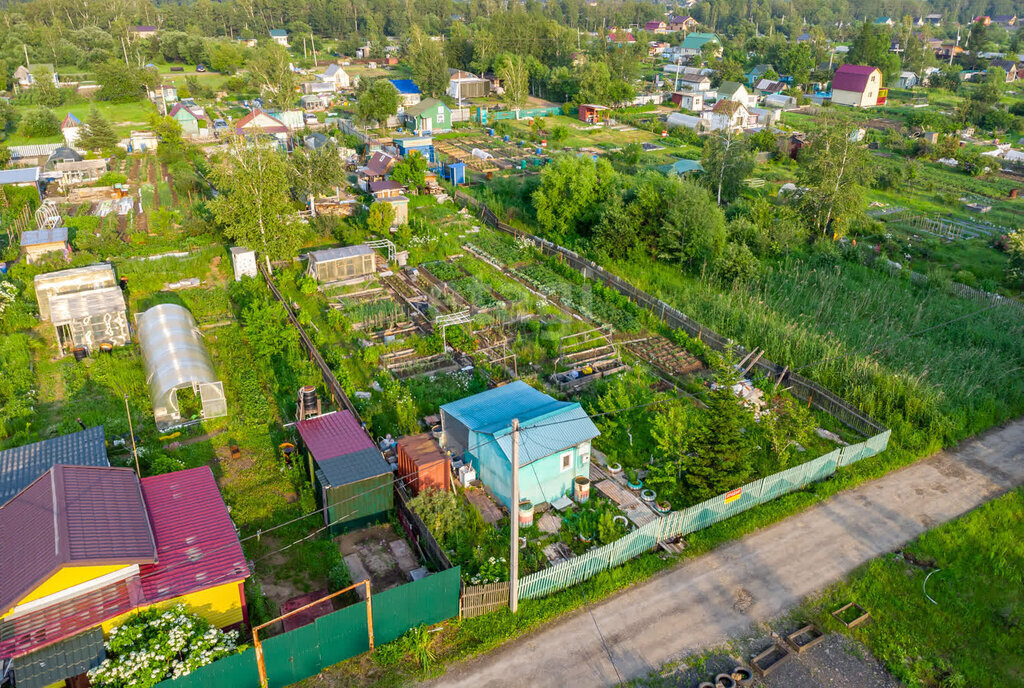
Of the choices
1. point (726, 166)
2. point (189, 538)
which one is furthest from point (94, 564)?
point (726, 166)

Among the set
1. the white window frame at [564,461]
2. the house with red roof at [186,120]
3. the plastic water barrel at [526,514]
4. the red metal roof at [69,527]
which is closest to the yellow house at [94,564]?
the red metal roof at [69,527]

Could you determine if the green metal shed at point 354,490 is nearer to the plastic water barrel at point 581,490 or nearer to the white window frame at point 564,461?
the white window frame at point 564,461

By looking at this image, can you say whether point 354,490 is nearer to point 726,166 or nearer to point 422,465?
point 422,465

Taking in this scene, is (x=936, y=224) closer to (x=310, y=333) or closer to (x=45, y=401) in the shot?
(x=310, y=333)

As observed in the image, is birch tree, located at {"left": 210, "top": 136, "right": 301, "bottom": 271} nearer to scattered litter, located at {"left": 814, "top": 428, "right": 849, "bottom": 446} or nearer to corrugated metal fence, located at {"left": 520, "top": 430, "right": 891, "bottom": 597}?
corrugated metal fence, located at {"left": 520, "top": 430, "right": 891, "bottom": 597}

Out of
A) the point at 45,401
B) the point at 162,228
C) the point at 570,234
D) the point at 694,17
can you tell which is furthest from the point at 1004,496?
the point at 694,17


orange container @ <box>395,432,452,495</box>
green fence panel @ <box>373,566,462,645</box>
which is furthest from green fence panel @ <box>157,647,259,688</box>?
orange container @ <box>395,432,452,495</box>

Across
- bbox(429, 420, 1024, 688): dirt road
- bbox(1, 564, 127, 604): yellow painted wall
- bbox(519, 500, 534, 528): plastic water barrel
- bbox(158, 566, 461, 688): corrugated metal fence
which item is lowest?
bbox(429, 420, 1024, 688): dirt road
